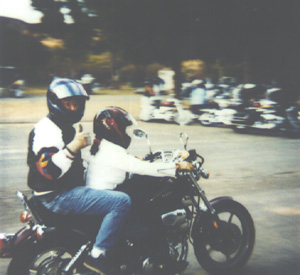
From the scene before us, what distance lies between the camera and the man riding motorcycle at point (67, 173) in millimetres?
3221

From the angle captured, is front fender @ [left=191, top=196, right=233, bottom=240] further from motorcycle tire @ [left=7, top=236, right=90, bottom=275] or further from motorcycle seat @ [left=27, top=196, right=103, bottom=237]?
motorcycle tire @ [left=7, top=236, right=90, bottom=275]

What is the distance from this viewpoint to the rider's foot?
12.0 feet

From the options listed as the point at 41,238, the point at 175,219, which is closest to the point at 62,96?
the point at 41,238

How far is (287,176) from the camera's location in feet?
28.2

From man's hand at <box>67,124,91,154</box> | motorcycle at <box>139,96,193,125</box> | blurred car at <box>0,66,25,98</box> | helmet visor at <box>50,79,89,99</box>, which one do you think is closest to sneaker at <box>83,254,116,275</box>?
man's hand at <box>67,124,91,154</box>

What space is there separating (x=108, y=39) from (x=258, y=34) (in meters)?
7.42

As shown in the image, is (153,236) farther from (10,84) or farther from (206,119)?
(10,84)

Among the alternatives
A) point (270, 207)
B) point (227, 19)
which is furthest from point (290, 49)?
point (270, 207)

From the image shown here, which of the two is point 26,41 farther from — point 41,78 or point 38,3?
point 38,3

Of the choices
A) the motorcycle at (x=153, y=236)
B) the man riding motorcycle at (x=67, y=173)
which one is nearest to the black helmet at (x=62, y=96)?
the man riding motorcycle at (x=67, y=173)

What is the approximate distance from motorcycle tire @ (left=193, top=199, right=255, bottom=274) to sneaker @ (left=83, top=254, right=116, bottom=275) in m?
0.84

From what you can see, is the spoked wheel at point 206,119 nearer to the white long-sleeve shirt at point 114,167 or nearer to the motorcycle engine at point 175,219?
the motorcycle engine at point 175,219

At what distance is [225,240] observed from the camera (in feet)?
13.0

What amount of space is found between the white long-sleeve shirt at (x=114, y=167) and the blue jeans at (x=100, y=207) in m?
0.15
